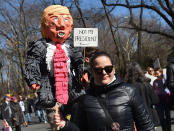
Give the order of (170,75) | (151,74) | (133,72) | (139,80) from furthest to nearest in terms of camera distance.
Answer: (151,74) < (139,80) < (133,72) < (170,75)

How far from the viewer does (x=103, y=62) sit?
113 inches

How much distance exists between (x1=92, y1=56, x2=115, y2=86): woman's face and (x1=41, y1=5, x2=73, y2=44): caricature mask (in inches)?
57.0

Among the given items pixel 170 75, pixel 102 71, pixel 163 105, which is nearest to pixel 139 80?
pixel 170 75

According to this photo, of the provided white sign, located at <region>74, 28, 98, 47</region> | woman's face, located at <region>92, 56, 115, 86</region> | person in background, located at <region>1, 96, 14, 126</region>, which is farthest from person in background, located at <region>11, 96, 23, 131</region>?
woman's face, located at <region>92, 56, 115, 86</region>

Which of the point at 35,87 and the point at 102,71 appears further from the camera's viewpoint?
the point at 35,87

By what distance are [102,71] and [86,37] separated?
3461 mm

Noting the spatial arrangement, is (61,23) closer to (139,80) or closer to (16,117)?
(139,80)

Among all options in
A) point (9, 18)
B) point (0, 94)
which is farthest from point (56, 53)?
point (0, 94)

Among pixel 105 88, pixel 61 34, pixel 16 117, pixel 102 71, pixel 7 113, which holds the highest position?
pixel 61 34

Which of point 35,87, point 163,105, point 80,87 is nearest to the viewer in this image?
point 35,87

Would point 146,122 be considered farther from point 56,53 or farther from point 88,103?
point 56,53

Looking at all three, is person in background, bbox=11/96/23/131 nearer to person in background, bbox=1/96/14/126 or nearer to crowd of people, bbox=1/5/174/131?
person in background, bbox=1/96/14/126

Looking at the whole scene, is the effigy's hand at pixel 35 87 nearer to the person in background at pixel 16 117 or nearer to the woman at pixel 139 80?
the woman at pixel 139 80

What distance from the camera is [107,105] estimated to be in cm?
272
